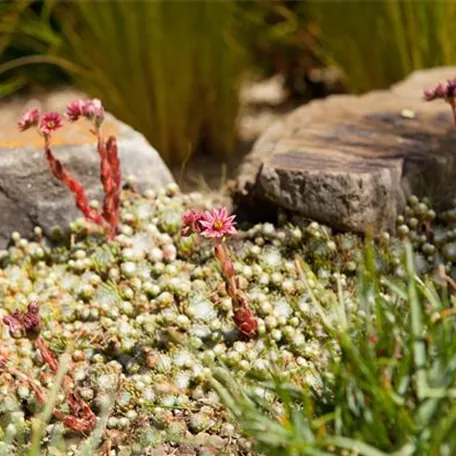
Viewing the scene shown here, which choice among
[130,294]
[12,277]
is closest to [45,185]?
[12,277]

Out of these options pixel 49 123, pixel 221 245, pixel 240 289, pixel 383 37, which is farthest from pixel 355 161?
pixel 383 37

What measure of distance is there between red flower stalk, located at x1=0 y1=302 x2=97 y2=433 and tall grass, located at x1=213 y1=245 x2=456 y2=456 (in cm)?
58

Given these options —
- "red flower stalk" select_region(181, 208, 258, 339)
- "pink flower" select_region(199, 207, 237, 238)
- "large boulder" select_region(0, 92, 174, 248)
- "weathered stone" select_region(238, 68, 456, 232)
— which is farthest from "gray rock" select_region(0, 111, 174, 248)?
"pink flower" select_region(199, 207, 237, 238)

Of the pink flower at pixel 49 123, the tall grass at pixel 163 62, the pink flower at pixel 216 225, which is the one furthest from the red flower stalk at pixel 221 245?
the tall grass at pixel 163 62

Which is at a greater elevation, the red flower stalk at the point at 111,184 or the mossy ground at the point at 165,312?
the red flower stalk at the point at 111,184

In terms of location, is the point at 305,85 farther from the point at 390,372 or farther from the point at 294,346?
the point at 390,372

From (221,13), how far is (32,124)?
71.3 inches

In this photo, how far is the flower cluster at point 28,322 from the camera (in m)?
2.39

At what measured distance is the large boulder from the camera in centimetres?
334

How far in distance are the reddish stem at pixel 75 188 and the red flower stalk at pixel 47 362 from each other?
0.68 meters

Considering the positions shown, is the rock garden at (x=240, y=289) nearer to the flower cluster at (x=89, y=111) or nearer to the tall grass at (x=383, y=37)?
the flower cluster at (x=89, y=111)

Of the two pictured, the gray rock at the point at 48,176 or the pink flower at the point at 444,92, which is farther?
the gray rock at the point at 48,176

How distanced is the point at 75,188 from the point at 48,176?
0.28 metres

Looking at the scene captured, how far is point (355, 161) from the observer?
3168mm
